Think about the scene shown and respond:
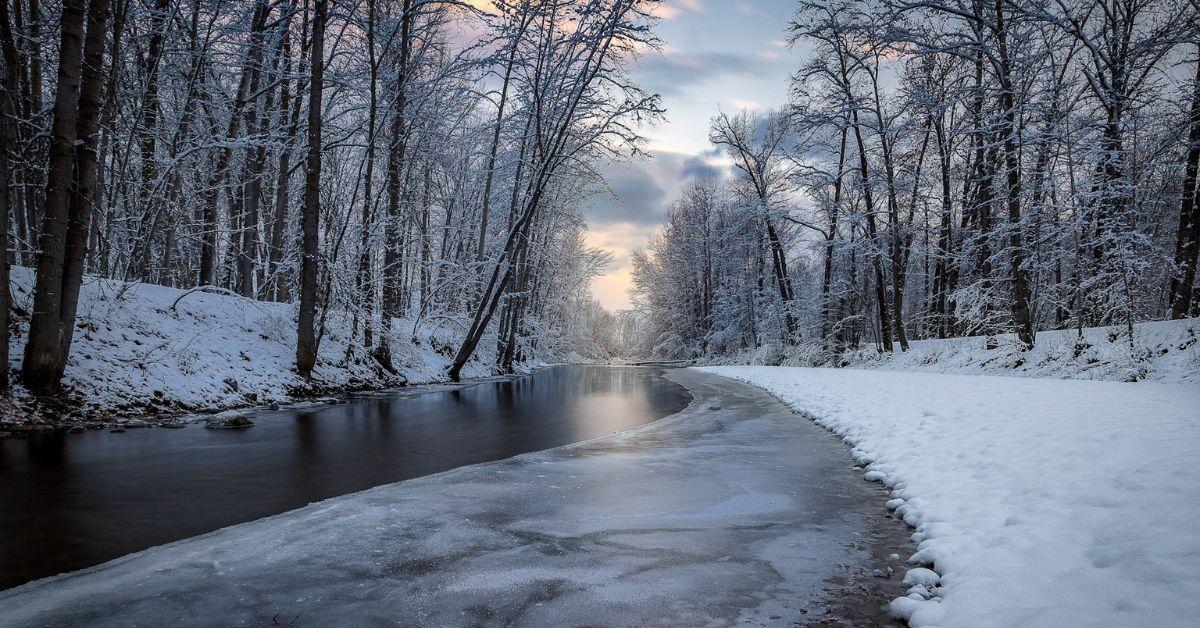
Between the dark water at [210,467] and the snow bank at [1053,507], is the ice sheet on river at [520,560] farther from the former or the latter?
the dark water at [210,467]

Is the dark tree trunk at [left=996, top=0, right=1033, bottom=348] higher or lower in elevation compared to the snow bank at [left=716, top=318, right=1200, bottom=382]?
higher

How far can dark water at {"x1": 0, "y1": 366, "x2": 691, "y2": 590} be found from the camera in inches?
152

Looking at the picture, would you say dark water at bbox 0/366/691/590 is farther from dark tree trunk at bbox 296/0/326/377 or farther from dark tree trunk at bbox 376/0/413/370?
dark tree trunk at bbox 376/0/413/370

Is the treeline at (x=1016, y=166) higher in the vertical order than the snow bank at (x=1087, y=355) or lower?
higher

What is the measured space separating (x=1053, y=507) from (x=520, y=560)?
323 centimetres

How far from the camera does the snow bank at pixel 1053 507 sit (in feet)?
8.01

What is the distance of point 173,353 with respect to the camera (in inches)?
384

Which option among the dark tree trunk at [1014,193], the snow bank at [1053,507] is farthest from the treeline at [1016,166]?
the snow bank at [1053,507]

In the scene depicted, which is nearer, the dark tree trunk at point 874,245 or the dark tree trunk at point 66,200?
the dark tree trunk at point 66,200

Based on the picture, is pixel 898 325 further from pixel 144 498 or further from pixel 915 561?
pixel 144 498

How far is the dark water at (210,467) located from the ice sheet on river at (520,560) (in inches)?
22.4

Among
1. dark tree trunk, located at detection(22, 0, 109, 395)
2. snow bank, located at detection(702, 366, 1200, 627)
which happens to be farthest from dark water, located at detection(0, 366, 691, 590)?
snow bank, located at detection(702, 366, 1200, 627)

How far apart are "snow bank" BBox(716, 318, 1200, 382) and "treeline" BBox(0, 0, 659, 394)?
11.4 meters

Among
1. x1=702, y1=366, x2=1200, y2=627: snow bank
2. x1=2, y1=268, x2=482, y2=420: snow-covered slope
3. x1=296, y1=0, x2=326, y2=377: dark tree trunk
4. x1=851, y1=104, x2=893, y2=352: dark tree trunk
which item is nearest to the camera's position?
x1=702, y1=366, x2=1200, y2=627: snow bank
